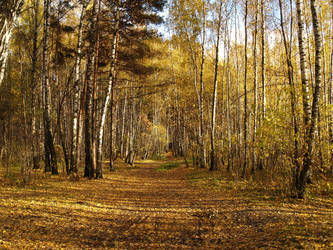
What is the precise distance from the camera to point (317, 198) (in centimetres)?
587

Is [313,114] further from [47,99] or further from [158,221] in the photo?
[47,99]

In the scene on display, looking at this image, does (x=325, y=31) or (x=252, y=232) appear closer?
(x=252, y=232)

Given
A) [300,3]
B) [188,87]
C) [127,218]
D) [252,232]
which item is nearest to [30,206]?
[127,218]

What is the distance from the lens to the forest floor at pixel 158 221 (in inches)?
147

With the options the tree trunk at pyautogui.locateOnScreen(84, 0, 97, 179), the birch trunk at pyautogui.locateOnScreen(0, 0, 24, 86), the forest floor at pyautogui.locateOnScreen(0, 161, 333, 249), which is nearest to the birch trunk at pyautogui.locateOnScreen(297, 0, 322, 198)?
the forest floor at pyautogui.locateOnScreen(0, 161, 333, 249)

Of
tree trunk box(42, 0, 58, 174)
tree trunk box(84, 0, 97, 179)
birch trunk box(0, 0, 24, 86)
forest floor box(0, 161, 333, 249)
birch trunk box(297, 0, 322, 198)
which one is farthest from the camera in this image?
tree trunk box(84, 0, 97, 179)

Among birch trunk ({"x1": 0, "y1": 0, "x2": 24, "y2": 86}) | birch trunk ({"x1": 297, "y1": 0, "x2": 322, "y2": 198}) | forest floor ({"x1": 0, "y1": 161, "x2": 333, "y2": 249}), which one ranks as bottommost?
forest floor ({"x1": 0, "y1": 161, "x2": 333, "y2": 249})

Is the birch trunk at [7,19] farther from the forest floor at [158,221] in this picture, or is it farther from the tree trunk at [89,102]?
the forest floor at [158,221]

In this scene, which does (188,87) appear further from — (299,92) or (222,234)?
(222,234)

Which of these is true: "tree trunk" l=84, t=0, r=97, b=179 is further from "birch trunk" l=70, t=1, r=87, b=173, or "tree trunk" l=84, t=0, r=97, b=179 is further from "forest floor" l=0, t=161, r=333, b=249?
"forest floor" l=0, t=161, r=333, b=249

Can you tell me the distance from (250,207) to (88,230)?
371 cm

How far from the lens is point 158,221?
4953 mm

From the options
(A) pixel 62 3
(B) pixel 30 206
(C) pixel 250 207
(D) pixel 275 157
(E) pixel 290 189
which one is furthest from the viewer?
(A) pixel 62 3

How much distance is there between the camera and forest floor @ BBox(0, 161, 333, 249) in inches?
147
